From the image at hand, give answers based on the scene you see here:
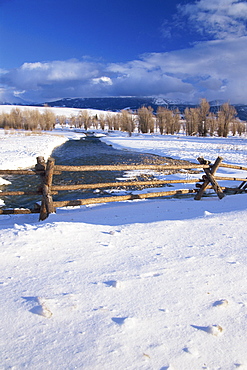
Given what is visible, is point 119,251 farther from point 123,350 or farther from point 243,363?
point 243,363

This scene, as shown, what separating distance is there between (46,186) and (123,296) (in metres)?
3.18

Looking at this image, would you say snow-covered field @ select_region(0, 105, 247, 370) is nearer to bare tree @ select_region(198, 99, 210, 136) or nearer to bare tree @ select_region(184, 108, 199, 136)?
bare tree @ select_region(198, 99, 210, 136)

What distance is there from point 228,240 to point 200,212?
139 cm

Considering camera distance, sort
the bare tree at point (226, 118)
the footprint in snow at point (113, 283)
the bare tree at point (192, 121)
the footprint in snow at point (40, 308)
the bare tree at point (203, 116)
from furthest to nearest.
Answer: the bare tree at point (192, 121)
the bare tree at point (203, 116)
the bare tree at point (226, 118)
the footprint in snow at point (113, 283)
the footprint in snow at point (40, 308)

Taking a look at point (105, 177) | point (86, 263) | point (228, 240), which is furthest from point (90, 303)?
point (105, 177)

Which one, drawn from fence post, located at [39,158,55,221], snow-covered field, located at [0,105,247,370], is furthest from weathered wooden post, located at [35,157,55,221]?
snow-covered field, located at [0,105,247,370]

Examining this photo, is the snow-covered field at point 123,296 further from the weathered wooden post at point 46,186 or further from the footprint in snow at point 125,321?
the weathered wooden post at point 46,186

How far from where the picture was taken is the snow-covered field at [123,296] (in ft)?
5.67

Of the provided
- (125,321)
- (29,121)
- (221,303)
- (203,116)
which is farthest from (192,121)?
(125,321)

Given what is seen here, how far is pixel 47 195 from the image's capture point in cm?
483

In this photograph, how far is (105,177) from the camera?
12820 mm

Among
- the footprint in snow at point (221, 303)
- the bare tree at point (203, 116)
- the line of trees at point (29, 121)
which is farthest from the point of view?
the line of trees at point (29, 121)

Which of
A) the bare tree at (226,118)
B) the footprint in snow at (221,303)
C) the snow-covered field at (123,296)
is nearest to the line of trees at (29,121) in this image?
the bare tree at (226,118)

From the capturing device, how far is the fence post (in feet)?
15.7
